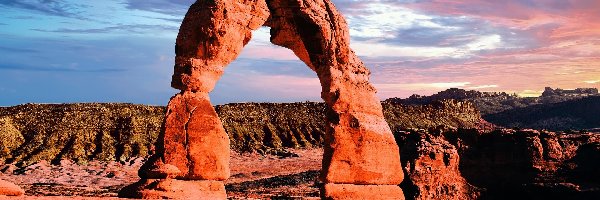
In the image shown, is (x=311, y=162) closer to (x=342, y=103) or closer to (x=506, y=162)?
(x=506, y=162)

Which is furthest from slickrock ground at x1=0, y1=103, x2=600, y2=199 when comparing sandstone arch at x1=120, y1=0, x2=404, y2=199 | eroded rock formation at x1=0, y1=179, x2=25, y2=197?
eroded rock formation at x1=0, y1=179, x2=25, y2=197

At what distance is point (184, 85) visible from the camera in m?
12.2

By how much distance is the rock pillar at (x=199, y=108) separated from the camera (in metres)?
11.7

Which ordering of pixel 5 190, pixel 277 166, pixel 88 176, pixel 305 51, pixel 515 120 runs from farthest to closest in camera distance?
pixel 515 120 < pixel 277 166 < pixel 88 176 < pixel 305 51 < pixel 5 190

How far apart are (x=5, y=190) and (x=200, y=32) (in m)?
4.85

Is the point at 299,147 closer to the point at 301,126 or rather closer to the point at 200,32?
the point at 301,126

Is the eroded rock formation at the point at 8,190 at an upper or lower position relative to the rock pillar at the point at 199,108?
lower

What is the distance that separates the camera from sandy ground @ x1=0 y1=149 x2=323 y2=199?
26375mm

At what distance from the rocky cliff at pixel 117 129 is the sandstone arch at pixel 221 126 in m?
27.8

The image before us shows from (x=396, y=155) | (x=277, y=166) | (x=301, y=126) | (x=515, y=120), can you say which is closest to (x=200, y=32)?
(x=396, y=155)

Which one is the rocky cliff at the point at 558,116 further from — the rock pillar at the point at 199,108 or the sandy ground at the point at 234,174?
the rock pillar at the point at 199,108

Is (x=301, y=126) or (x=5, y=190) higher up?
(x=5, y=190)

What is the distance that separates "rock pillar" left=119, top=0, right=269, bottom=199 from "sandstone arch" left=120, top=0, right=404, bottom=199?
0.02 m

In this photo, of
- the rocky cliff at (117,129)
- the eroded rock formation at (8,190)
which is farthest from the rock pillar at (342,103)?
the rocky cliff at (117,129)
